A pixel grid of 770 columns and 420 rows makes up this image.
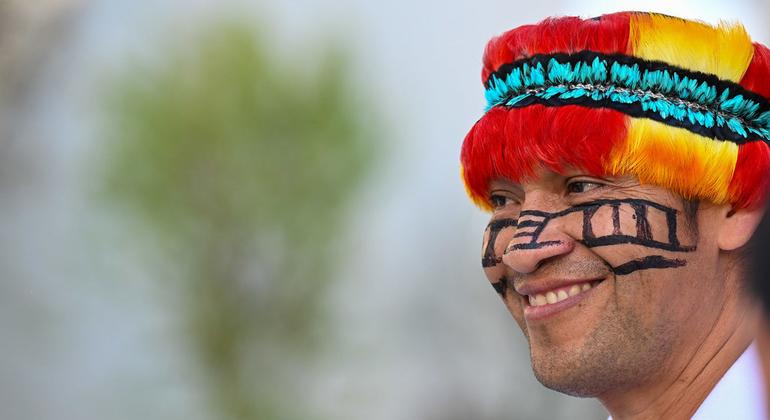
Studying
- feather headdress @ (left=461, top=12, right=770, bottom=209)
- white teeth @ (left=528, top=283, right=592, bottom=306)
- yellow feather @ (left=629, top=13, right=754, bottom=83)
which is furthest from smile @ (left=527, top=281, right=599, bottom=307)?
yellow feather @ (left=629, top=13, right=754, bottom=83)

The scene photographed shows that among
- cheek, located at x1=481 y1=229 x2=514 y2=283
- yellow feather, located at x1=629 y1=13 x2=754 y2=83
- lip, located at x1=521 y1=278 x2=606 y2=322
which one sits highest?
yellow feather, located at x1=629 y1=13 x2=754 y2=83

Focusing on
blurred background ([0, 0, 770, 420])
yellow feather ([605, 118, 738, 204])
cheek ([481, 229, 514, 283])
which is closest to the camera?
yellow feather ([605, 118, 738, 204])

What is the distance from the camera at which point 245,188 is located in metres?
6.33

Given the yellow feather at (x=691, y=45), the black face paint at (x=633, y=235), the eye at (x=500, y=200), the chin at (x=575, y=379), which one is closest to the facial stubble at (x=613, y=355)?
the chin at (x=575, y=379)

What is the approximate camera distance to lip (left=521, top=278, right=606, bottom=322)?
1.76m

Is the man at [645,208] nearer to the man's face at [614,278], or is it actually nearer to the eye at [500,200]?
the man's face at [614,278]

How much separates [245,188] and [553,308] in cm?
475

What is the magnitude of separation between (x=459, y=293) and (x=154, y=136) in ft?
8.15

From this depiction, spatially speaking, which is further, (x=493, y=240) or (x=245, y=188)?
(x=245, y=188)

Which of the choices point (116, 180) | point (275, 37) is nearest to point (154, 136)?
point (116, 180)

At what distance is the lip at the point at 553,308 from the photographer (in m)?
1.76

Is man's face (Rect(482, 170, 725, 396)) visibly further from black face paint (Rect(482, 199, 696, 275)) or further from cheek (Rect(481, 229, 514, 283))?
cheek (Rect(481, 229, 514, 283))

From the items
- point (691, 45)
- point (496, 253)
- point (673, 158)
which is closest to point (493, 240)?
point (496, 253)

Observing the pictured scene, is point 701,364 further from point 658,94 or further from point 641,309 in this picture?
point 658,94
